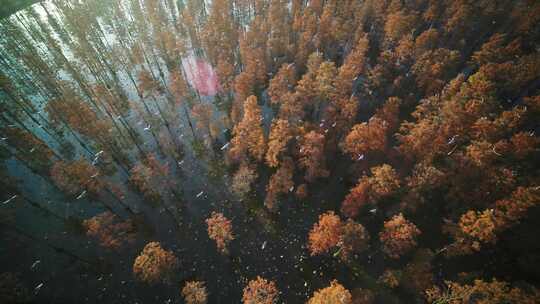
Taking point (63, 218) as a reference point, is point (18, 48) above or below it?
above

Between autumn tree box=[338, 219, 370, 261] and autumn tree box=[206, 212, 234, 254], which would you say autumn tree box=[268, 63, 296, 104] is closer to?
autumn tree box=[206, 212, 234, 254]

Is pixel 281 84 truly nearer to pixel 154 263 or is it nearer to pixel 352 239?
pixel 352 239

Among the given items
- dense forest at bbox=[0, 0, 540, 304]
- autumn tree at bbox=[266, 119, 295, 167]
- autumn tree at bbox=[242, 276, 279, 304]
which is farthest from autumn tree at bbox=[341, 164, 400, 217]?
autumn tree at bbox=[242, 276, 279, 304]

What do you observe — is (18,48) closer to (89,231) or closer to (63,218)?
(63,218)

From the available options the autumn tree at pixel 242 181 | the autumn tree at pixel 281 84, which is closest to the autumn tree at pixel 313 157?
the autumn tree at pixel 242 181

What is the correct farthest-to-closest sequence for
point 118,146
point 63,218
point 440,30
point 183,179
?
point 440,30
point 118,146
point 183,179
point 63,218

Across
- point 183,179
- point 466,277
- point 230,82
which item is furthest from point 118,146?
point 466,277
